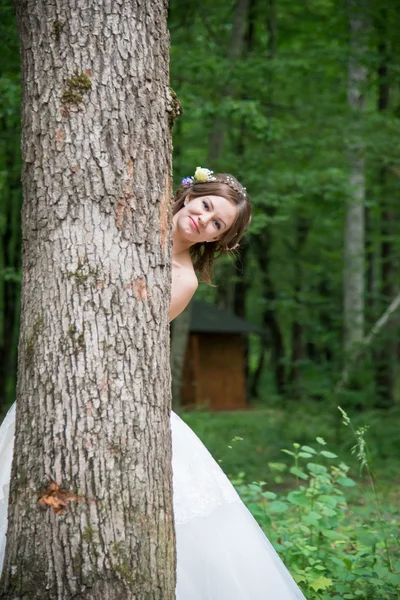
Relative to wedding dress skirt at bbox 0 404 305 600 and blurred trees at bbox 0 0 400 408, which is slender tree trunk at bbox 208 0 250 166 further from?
wedding dress skirt at bbox 0 404 305 600

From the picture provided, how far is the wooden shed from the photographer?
21688 mm

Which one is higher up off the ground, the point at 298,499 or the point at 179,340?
the point at 298,499

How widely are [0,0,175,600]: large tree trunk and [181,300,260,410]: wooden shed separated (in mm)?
18810

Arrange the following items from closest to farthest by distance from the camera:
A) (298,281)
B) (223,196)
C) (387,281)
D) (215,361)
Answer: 1. (223,196)
2. (387,281)
3. (215,361)
4. (298,281)

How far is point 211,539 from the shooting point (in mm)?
3270

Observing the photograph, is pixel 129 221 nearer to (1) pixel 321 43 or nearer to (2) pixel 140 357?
(2) pixel 140 357

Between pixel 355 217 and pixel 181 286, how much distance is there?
12068 millimetres

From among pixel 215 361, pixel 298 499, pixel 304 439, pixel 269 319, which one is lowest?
pixel 215 361

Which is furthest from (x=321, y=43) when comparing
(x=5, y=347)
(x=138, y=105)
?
(x=5, y=347)

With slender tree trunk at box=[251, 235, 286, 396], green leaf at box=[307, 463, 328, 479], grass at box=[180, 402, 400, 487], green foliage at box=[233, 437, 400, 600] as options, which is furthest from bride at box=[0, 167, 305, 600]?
slender tree trunk at box=[251, 235, 286, 396]

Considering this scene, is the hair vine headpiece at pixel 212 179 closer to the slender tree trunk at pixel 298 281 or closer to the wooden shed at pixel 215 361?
the wooden shed at pixel 215 361

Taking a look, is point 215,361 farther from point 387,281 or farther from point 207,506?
point 207,506

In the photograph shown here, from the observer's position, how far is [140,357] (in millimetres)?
2547

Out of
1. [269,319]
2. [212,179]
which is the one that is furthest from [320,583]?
[269,319]
